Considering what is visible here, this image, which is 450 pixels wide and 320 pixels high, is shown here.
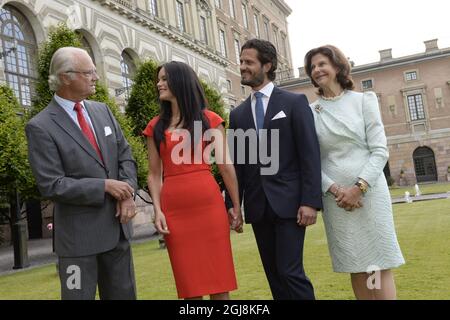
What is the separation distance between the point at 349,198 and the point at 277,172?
59 centimetres

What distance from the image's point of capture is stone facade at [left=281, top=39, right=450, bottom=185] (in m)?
47.4

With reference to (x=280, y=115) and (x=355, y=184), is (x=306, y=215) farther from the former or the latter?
(x=280, y=115)

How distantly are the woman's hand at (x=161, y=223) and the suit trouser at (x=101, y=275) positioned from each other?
0.84 feet

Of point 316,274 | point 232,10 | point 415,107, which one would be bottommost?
point 316,274

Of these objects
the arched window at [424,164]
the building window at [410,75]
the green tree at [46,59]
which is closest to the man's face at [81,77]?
the green tree at [46,59]

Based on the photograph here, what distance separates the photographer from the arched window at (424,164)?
160ft

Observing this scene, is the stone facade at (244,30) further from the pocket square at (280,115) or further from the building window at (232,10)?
the pocket square at (280,115)

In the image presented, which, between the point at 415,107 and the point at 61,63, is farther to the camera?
the point at 415,107

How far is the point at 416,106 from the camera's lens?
48469 mm

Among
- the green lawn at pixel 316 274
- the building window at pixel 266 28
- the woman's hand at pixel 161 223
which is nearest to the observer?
the woman's hand at pixel 161 223
